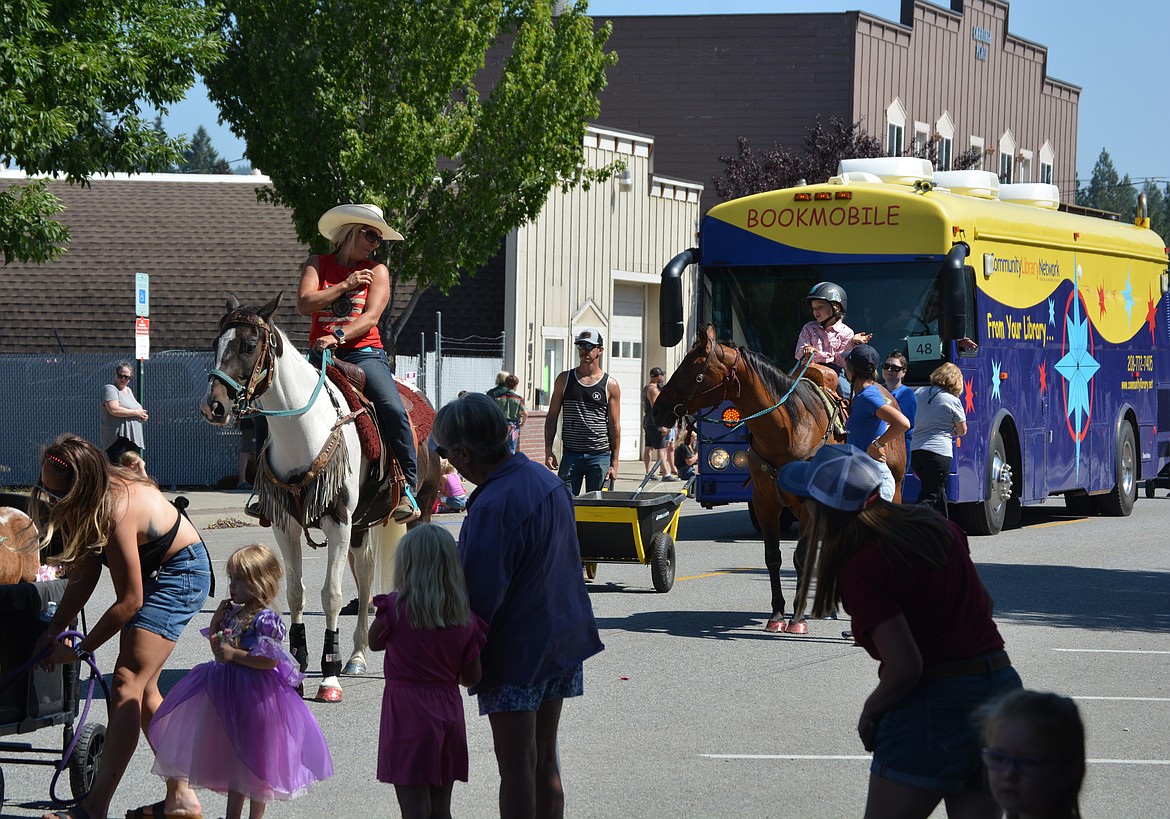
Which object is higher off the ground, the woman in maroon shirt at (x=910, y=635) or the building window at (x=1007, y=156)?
the building window at (x=1007, y=156)

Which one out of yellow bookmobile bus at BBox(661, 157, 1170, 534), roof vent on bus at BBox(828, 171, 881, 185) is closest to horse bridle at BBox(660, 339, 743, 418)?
yellow bookmobile bus at BBox(661, 157, 1170, 534)

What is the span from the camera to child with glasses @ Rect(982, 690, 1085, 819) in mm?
3408

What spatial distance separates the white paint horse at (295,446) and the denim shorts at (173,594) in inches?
103

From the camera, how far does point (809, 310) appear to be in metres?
16.6

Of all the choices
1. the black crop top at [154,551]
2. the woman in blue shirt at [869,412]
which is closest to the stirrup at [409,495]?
the woman in blue shirt at [869,412]

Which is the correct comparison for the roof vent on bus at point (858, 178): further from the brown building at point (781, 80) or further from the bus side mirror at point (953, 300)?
the brown building at point (781, 80)

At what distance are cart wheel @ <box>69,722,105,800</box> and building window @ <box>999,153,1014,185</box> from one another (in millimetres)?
43673

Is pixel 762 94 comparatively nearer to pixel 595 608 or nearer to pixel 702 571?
pixel 702 571

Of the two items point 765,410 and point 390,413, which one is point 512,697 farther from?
point 765,410

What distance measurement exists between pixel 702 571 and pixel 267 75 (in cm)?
1138

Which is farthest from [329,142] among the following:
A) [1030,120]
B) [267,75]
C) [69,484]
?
[1030,120]

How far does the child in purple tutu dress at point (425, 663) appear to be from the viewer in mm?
4953

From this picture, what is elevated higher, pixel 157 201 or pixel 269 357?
pixel 157 201

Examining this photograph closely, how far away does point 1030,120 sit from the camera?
49.3 metres
